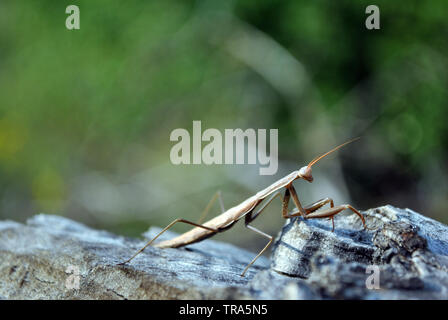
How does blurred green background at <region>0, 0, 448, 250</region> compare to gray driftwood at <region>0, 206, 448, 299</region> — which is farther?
blurred green background at <region>0, 0, 448, 250</region>

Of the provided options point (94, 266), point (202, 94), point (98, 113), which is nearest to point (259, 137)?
point (202, 94)

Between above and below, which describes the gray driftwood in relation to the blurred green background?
below

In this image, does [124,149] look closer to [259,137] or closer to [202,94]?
[202,94]

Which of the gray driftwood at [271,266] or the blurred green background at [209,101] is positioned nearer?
the gray driftwood at [271,266]

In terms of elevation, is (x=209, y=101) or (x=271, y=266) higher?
(x=209, y=101)
